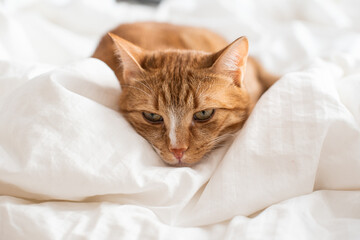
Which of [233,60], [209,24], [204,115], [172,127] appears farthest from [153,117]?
[209,24]

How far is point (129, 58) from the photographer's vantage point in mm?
1561

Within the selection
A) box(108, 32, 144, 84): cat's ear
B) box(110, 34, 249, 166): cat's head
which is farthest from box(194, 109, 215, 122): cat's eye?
box(108, 32, 144, 84): cat's ear

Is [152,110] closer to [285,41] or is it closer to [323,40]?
[285,41]

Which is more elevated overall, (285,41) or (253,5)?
(253,5)

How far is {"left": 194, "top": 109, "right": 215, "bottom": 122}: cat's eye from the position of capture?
152 centimetres

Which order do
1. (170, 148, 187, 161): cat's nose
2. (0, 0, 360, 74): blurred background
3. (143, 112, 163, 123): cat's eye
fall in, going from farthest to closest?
(0, 0, 360, 74): blurred background, (143, 112, 163, 123): cat's eye, (170, 148, 187, 161): cat's nose

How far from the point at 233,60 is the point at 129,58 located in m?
0.49

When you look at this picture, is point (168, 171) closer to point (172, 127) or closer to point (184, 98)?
point (172, 127)

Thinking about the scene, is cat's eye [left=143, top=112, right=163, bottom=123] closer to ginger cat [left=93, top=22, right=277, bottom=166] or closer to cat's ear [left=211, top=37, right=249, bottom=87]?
A: ginger cat [left=93, top=22, right=277, bottom=166]

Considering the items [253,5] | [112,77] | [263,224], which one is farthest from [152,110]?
[253,5]

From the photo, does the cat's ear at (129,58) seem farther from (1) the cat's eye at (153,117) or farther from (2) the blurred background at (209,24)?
(2) the blurred background at (209,24)

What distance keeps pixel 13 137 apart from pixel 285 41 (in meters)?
2.07

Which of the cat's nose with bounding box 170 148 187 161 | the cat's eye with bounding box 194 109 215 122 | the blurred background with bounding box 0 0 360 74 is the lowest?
the cat's nose with bounding box 170 148 187 161

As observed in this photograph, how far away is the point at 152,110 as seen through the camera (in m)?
1.54
